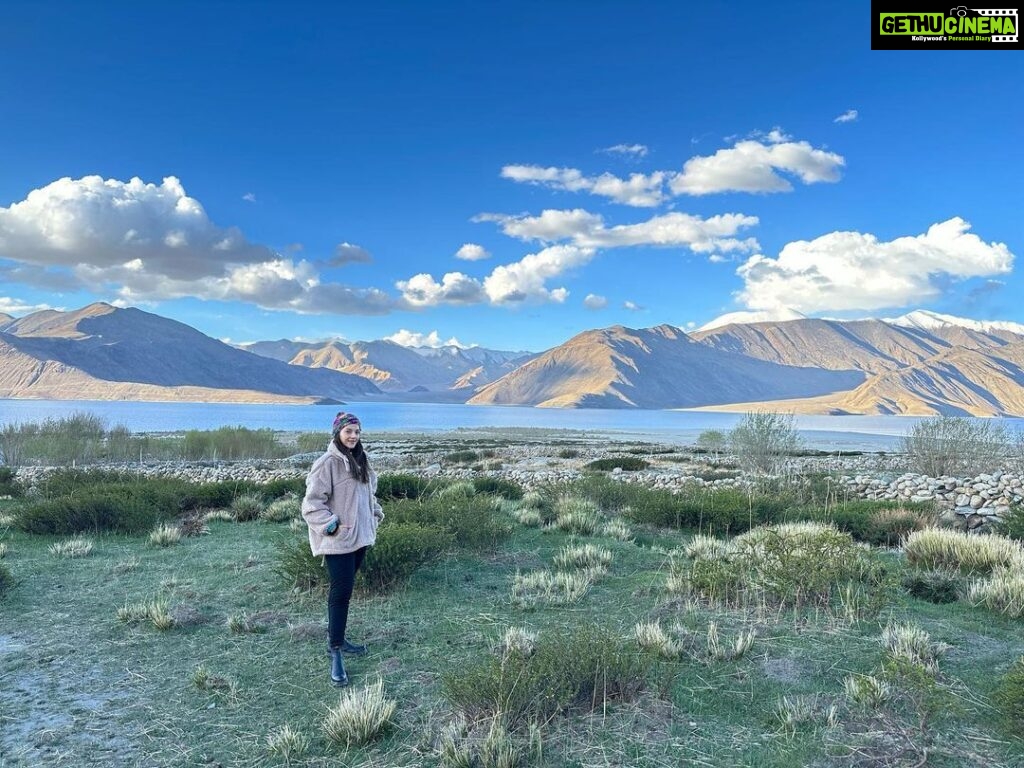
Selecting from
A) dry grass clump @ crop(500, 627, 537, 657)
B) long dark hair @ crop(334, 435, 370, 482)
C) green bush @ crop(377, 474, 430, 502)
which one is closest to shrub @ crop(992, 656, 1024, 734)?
dry grass clump @ crop(500, 627, 537, 657)

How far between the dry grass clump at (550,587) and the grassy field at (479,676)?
9 cm

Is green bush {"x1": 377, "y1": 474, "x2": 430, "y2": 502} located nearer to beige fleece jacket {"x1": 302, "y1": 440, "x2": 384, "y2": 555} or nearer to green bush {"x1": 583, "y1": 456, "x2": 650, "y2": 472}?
beige fleece jacket {"x1": 302, "y1": 440, "x2": 384, "y2": 555}

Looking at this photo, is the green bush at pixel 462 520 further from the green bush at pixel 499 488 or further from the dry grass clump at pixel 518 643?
the green bush at pixel 499 488

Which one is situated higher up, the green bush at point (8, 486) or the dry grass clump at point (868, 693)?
the dry grass clump at point (868, 693)

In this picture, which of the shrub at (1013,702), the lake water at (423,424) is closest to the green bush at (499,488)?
the shrub at (1013,702)

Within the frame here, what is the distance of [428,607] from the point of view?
6312 millimetres

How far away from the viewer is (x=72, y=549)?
8.79 m

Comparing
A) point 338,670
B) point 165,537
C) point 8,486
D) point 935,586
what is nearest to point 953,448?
point 935,586

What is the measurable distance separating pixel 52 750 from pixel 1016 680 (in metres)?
5.72

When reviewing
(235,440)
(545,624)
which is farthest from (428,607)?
(235,440)

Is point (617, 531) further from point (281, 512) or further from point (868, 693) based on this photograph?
point (281, 512)

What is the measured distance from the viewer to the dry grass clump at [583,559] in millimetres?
7927

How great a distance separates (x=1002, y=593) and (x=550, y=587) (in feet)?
14.4

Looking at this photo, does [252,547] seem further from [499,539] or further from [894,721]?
[894,721]
